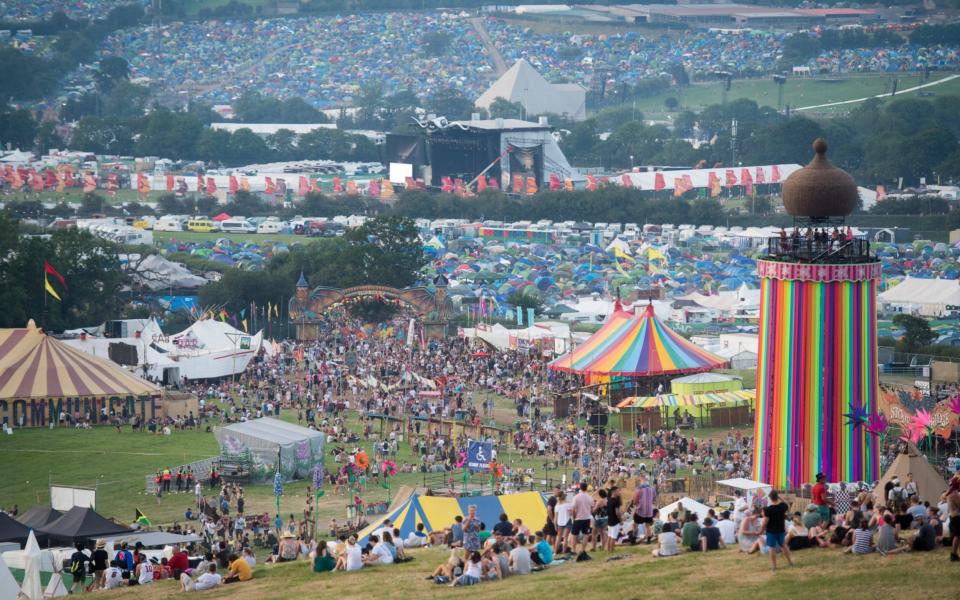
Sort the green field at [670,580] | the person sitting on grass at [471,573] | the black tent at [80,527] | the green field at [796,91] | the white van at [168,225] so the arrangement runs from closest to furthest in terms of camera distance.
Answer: the green field at [670,580], the person sitting on grass at [471,573], the black tent at [80,527], the white van at [168,225], the green field at [796,91]

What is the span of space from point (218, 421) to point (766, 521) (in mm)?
25047

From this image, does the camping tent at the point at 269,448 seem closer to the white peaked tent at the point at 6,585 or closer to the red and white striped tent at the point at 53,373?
the red and white striped tent at the point at 53,373

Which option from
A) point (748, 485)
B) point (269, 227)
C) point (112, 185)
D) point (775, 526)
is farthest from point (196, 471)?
point (112, 185)

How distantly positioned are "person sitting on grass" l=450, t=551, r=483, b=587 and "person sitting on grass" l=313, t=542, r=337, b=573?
2.22 meters

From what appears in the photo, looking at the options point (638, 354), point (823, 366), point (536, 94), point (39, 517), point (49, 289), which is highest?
point (536, 94)

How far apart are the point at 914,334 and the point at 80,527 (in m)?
30.6

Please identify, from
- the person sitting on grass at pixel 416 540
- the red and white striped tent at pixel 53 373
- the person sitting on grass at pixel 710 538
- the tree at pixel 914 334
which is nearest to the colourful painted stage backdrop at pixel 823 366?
the person sitting on grass at pixel 416 540

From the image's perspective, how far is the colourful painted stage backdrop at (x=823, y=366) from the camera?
1043 inches

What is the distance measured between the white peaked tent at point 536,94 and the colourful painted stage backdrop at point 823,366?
126864mm

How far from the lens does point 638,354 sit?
136 ft

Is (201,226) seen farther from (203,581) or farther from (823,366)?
(203,581)

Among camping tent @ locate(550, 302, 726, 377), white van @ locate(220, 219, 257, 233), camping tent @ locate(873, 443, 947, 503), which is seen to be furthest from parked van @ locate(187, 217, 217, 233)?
camping tent @ locate(873, 443, 947, 503)

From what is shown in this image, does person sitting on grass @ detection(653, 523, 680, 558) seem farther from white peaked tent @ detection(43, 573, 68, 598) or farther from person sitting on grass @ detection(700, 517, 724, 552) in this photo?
white peaked tent @ detection(43, 573, 68, 598)

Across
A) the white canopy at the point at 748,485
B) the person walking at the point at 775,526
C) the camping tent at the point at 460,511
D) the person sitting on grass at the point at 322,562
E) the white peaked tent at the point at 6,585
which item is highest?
the person walking at the point at 775,526
